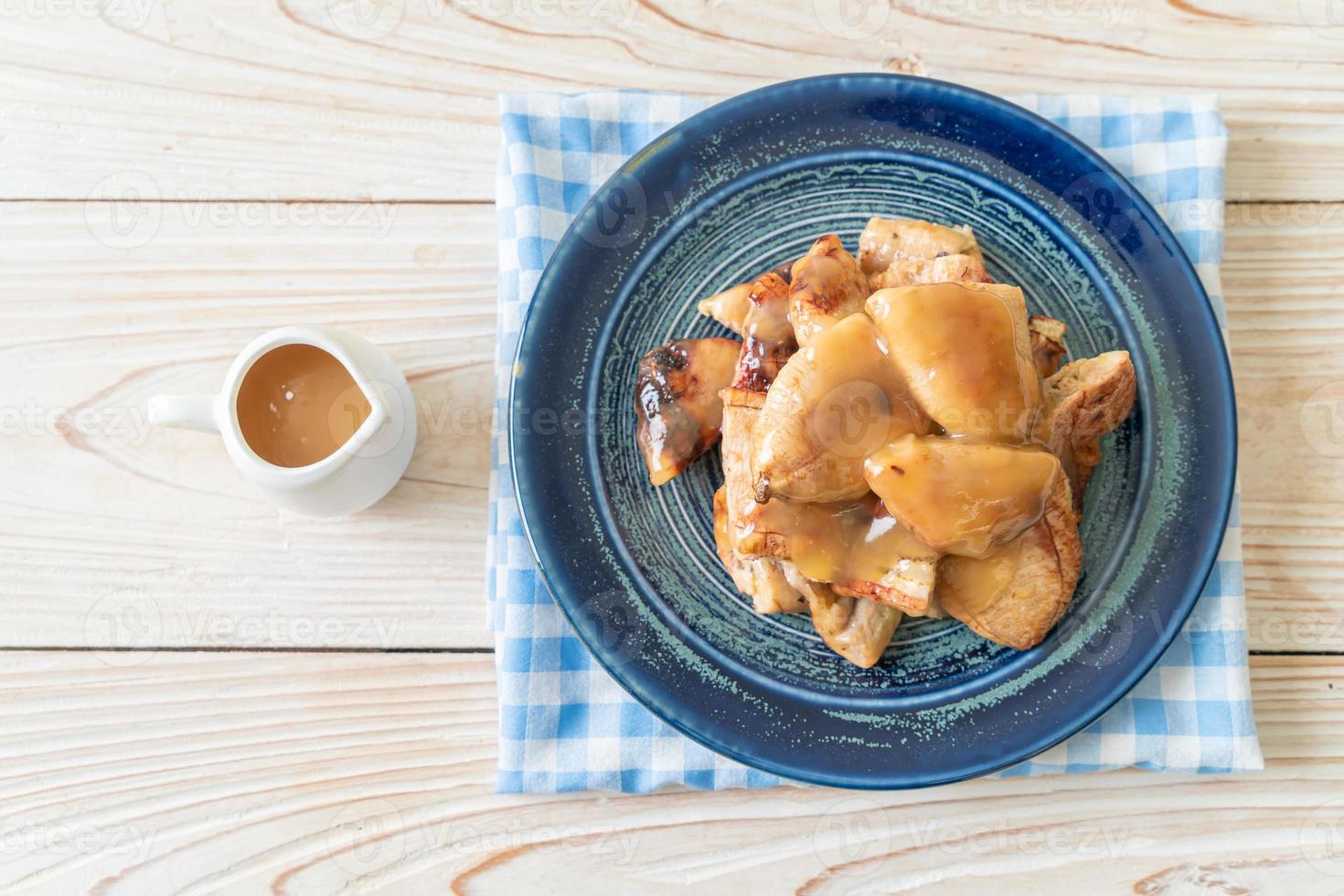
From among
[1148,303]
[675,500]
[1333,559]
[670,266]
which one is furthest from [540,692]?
[1333,559]

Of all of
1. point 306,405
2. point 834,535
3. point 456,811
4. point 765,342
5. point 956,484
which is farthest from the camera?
point 456,811

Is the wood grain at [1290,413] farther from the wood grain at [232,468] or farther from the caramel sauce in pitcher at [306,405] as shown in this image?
the caramel sauce in pitcher at [306,405]

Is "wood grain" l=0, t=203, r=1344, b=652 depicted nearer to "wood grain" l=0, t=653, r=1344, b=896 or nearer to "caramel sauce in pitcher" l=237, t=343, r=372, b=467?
"wood grain" l=0, t=653, r=1344, b=896

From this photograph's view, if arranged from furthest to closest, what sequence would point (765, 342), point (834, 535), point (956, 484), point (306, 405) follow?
point (306, 405) < point (765, 342) < point (834, 535) < point (956, 484)

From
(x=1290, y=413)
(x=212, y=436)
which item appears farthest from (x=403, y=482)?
(x=1290, y=413)

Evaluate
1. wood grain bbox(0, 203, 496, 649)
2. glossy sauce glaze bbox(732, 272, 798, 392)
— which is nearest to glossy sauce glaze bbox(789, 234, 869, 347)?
glossy sauce glaze bbox(732, 272, 798, 392)

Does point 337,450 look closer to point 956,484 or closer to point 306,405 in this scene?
point 306,405

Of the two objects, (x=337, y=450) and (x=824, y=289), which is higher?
(x=824, y=289)
